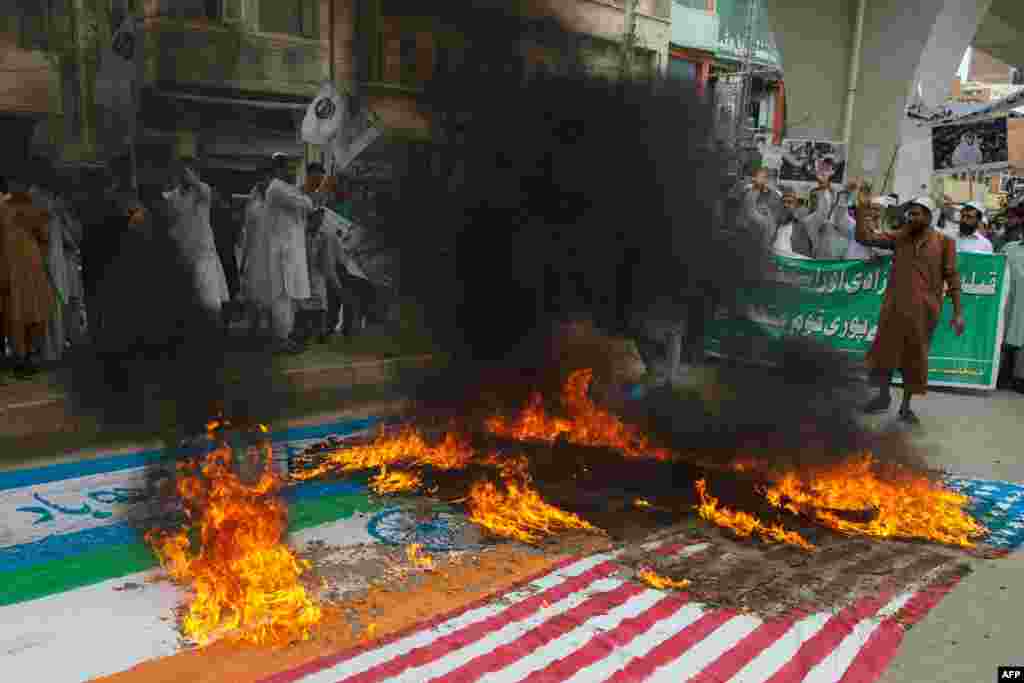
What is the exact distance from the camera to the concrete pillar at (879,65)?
1163 cm

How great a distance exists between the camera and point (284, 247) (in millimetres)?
8727

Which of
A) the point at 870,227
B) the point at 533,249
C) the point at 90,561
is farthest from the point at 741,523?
the point at 870,227

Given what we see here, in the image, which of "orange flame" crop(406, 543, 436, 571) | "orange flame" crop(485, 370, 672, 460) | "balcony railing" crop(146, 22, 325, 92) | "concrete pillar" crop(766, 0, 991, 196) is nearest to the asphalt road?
"orange flame" crop(406, 543, 436, 571)

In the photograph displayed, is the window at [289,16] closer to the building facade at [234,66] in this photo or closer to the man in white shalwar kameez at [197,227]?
the building facade at [234,66]

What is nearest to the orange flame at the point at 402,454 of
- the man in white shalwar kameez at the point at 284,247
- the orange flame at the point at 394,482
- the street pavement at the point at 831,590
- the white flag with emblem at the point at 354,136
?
the orange flame at the point at 394,482

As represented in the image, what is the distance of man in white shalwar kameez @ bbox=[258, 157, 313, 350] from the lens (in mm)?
8633

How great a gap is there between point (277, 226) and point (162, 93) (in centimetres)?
184

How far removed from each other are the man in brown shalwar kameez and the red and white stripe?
381 centimetres

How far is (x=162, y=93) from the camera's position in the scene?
8602 mm

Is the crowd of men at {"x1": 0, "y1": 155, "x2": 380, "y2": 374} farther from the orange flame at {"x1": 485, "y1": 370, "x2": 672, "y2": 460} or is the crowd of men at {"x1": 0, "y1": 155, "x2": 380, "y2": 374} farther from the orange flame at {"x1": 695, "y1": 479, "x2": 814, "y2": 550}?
the orange flame at {"x1": 695, "y1": 479, "x2": 814, "y2": 550}

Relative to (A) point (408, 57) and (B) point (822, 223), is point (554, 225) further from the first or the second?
(B) point (822, 223)

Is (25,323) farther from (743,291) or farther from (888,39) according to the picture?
(888,39)

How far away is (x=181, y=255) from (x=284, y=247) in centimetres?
182

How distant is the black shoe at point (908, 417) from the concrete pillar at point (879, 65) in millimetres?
5738
